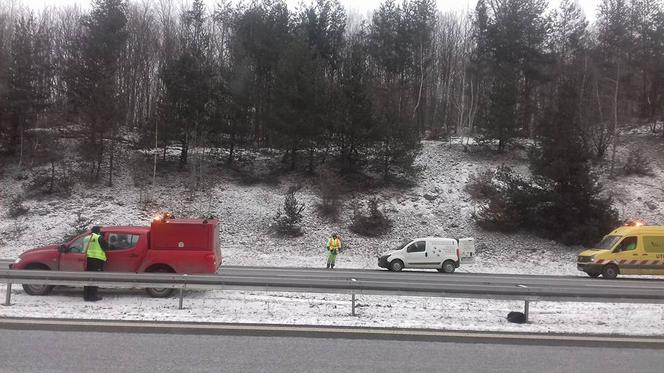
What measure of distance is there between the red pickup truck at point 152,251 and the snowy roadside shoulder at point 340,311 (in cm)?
67

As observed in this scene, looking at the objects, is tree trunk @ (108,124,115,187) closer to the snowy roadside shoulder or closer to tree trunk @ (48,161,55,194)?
tree trunk @ (48,161,55,194)

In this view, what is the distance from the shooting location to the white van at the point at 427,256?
24.5 meters

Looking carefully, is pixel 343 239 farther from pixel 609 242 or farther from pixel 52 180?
pixel 52 180

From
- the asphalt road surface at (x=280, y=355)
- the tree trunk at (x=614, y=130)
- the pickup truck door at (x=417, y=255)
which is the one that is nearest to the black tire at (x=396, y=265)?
the pickup truck door at (x=417, y=255)

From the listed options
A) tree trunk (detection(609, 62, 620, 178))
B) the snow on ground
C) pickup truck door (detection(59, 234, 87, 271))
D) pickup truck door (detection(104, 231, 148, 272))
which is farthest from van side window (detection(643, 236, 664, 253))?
pickup truck door (detection(59, 234, 87, 271))

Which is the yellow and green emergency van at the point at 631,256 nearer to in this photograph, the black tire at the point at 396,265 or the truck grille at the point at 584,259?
the truck grille at the point at 584,259

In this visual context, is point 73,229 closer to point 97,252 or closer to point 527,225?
point 97,252

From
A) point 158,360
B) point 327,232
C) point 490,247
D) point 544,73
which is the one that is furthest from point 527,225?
point 158,360

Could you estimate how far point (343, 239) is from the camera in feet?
101

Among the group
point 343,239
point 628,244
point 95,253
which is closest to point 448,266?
point 628,244

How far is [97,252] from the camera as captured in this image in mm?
12312

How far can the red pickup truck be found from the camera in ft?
41.9

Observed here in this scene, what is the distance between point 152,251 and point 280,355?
23.3 feet

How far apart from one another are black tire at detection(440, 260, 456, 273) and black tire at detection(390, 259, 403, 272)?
1.87 metres
